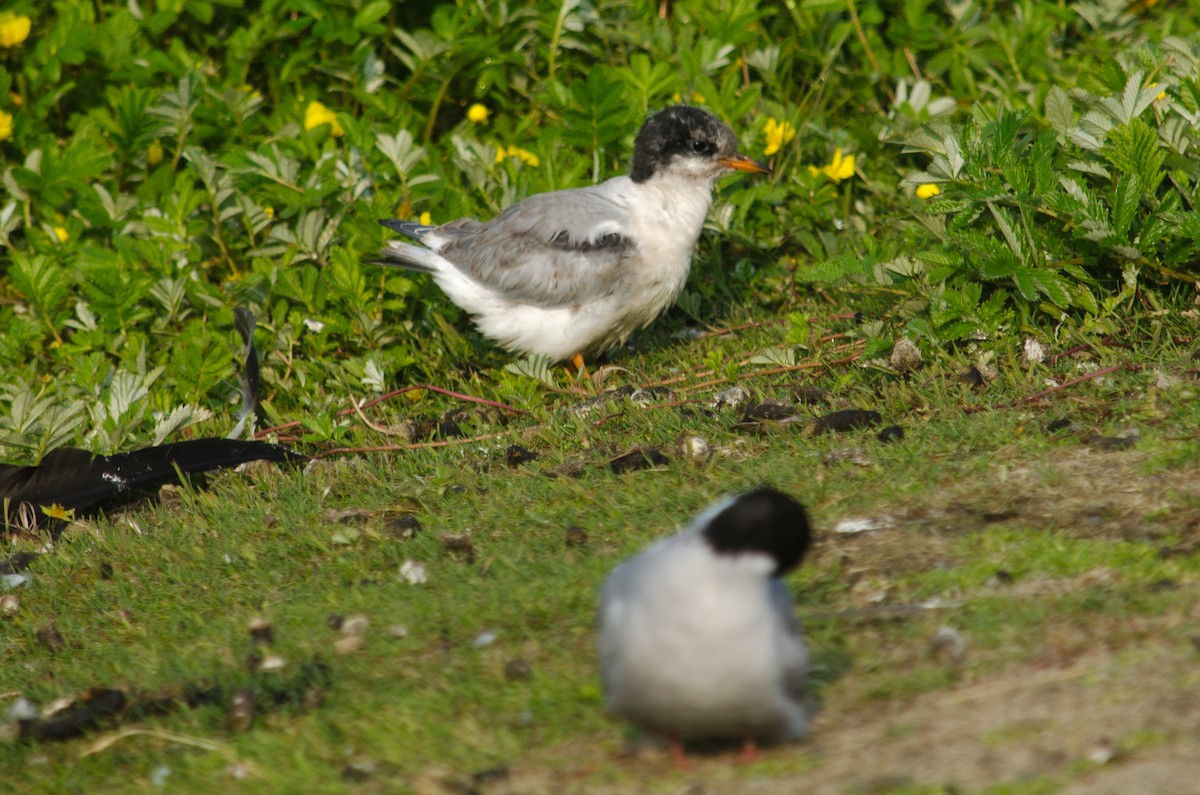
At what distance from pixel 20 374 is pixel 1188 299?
5.31 meters

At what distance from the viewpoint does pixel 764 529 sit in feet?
8.73

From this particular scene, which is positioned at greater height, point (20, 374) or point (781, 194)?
point (781, 194)

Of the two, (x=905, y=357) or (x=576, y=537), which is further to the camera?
(x=905, y=357)

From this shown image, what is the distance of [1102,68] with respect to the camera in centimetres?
596

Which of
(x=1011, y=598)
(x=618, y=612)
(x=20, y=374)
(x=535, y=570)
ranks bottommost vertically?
(x=20, y=374)

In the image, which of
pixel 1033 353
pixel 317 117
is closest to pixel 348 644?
pixel 1033 353

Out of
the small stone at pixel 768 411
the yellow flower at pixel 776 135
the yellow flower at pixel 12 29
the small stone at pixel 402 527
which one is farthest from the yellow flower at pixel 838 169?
the yellow flower at pixel 12 29

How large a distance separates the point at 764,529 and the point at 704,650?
27 centimetres

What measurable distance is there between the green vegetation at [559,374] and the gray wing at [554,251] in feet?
1.43

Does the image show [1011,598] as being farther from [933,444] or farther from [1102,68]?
[1102,68]

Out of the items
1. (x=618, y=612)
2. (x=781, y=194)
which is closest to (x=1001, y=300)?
(x=781, y=194)

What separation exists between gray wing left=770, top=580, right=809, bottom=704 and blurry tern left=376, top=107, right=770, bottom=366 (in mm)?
3534

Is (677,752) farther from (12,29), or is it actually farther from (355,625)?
(12,29)

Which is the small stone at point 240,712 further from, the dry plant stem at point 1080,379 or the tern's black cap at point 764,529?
the dry plant stem at point 1080,379
